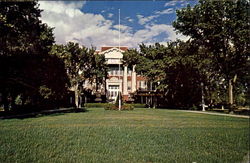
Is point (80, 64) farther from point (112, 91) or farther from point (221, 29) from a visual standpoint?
point (221, 29)

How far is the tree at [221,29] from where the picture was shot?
25516 millimetres

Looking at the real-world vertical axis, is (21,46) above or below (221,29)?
below

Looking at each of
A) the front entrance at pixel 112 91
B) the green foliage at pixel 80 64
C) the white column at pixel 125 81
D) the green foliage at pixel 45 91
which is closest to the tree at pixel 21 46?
the green foliage at pixel 45 91

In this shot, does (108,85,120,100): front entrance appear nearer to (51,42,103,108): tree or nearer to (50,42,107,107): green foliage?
(50,42,107,107): green foliage

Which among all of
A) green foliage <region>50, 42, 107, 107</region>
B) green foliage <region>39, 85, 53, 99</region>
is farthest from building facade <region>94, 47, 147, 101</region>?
green foliage <region>39, 85, 53, 99</region>

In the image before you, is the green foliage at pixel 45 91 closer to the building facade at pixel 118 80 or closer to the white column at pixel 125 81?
the building facade at pixel 118 80

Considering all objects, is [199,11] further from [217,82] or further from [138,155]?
[138,155]

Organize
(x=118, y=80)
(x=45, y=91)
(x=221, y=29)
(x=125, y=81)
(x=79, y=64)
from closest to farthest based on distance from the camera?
(x=221, y=29)
(x=45, y=91)
(x=79, y=64)
(x=118, y=80)
(x=125, y=81)

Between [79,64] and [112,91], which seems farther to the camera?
[112,91]

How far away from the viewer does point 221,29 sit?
86.2 ft

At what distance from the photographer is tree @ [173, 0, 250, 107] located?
83.7 ft

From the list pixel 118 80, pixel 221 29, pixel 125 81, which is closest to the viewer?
pixel 221 29

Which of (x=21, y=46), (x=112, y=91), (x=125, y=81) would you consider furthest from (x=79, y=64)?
(x=21, y=46)

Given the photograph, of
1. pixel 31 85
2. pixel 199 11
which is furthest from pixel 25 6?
pixel 199 11
